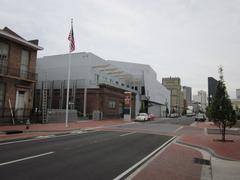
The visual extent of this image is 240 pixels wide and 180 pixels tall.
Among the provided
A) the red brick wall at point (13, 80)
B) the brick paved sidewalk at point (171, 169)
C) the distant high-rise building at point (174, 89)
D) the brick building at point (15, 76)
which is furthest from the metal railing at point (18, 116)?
the distant high-rise building at point (174, 89)

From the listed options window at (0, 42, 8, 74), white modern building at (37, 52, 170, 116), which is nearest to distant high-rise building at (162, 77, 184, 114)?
white modern building at (37, 52, 170, 116)

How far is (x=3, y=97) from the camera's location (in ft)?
83.7

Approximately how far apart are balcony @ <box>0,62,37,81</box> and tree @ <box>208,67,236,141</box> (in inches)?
764

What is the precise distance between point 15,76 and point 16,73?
1.88 ft

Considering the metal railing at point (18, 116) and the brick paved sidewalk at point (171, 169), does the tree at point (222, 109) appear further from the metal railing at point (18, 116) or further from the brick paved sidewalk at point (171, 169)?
the metal railing at point (18, 116)

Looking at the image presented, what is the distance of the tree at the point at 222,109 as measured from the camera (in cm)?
1755

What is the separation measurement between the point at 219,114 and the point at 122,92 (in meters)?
37.3

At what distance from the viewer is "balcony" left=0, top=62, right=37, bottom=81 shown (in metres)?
25.5

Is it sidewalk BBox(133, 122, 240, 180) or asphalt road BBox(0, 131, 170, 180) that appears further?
sidewalk BBox(133, 122, 240, 180)

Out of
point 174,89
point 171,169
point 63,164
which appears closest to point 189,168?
point 171,169

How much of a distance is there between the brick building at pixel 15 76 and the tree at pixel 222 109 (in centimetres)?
1899

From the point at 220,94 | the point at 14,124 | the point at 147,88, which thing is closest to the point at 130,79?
the point at 147,88

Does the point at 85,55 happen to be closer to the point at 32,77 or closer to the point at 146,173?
the point at 32,77

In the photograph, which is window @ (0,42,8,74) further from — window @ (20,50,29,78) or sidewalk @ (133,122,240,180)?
sidewalk @ (133,122,240,180)
